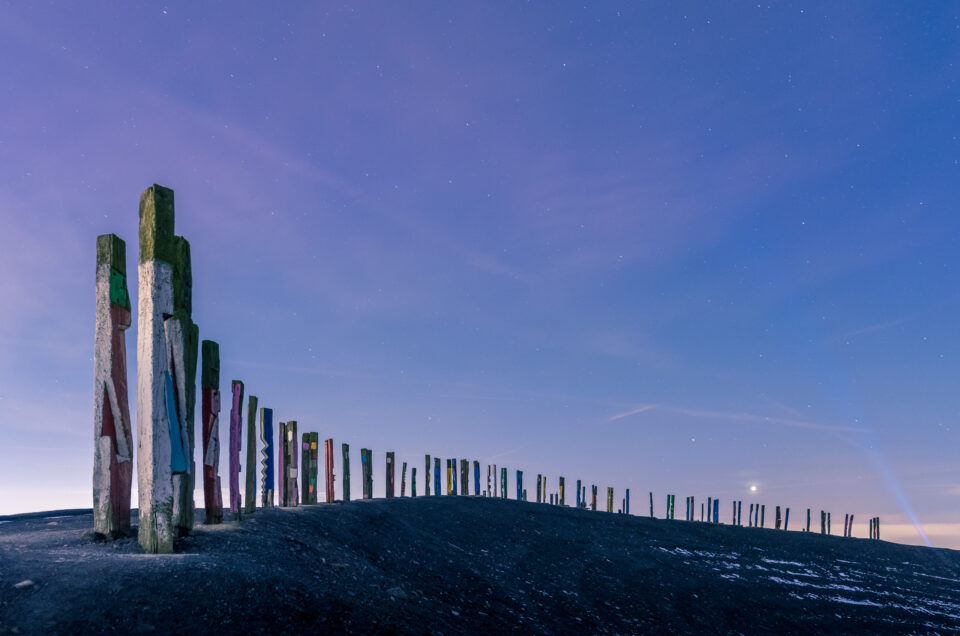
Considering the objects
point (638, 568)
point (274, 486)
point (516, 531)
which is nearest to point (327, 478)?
point (274, 486)

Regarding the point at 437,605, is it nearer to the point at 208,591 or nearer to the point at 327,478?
the point at 208,591

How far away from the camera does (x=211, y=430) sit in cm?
870

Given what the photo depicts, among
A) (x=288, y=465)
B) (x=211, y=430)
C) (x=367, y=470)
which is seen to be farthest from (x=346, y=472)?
(x=211, y=430)

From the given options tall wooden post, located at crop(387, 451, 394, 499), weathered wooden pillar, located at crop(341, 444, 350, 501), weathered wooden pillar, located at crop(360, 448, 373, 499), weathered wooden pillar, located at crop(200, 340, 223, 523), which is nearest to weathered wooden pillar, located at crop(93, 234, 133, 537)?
weathered wooden pillar, located at crop(200, 340, 223, 523)

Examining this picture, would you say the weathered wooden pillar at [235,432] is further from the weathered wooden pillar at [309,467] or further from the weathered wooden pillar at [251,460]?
the weathered wooden pillar at [309,467]

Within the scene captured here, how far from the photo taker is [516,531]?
49.4ft

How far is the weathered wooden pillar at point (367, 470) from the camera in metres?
17.9

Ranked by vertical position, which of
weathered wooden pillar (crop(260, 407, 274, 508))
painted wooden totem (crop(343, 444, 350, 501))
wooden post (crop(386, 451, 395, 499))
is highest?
weathered wooden pillar (crop(260, 407, 274, 508))

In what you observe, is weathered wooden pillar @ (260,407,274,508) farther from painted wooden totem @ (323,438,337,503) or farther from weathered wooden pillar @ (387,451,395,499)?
weathered wooden pillar @ (387,451,395,499)

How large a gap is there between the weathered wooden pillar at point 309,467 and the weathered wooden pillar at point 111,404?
613 cm

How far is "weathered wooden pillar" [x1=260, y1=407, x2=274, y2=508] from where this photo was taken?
1134cm

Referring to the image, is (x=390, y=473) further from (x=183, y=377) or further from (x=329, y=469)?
(x=183, y=377)

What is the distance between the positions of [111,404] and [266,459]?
14.3 ft

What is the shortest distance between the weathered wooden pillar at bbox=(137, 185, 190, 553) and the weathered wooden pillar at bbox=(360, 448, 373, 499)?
10.6 meters
